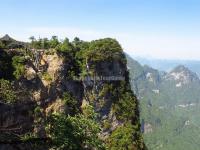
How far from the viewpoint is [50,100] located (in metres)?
70.6

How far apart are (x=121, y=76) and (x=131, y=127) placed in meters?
10.5

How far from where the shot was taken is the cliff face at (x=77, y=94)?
66.0 meters

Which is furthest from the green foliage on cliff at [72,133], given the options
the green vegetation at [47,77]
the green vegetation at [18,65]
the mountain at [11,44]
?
the mountain at [11,44]

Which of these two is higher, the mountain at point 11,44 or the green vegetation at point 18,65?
the mountain at point 11,44

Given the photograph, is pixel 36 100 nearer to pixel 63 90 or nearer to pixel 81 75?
pixel 63 90

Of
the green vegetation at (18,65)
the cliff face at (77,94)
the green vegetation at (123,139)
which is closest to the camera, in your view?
the cliff face at (77,94)

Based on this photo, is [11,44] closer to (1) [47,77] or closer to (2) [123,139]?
(1) [47,77]

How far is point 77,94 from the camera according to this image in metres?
76.9

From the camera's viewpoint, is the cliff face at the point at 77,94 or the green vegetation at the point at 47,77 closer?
the cliff face at the point at 77,94

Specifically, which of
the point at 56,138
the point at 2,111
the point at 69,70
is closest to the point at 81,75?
the point at 69,70

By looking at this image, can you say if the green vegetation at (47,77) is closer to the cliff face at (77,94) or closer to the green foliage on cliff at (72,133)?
the cliff face at (77,94)

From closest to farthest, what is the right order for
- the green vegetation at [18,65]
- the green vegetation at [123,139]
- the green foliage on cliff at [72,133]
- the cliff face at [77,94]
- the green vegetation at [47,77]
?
the green foliage on cliff at [72,133] < the cliff face at [77,94] < the green vegetation at [18,65] < the green vegetation at [47,77] < the green vegetation at [123,139]

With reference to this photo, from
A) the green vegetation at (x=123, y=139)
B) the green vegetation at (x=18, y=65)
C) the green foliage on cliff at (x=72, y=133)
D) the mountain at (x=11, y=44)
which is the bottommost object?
the green vegetation at (x=123, y=139)

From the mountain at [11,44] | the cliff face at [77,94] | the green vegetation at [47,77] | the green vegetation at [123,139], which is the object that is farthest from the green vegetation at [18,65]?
the green vegetation at [123,139]
